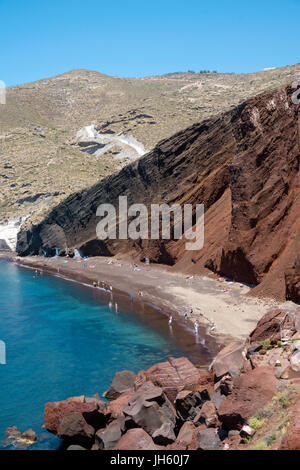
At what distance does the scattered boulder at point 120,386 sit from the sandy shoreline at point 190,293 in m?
7.44

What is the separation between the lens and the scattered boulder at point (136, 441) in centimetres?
1265

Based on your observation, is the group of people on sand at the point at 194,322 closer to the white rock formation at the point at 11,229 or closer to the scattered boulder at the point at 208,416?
the scattered boulder at the point at 208,416

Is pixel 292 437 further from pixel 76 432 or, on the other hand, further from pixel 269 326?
pixel 76 432

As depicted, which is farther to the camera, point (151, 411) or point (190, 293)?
point (190, 293)

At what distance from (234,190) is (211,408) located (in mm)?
25492

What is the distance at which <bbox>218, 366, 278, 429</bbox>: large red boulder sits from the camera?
11.8 m

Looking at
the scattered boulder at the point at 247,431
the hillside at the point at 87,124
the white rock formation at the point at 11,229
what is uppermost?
the hillside at the point at 87,124

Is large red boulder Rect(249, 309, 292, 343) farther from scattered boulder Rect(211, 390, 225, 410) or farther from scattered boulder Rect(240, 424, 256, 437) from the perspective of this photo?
scattered boulder Rect(240, 424, 256, 437)

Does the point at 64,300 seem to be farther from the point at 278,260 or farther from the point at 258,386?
the point at 258,386

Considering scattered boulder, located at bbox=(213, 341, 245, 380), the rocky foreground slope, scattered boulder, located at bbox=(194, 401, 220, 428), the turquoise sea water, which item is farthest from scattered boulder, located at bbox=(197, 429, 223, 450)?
the turquoise sea water

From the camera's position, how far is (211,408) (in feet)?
45.1

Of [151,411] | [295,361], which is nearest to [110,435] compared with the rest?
[151,411]

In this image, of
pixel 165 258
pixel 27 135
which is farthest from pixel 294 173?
pixel 27 135

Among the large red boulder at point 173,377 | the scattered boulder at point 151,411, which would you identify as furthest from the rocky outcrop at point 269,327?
the scattered boulder at point 151,411
